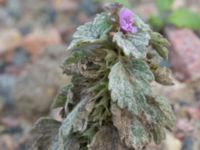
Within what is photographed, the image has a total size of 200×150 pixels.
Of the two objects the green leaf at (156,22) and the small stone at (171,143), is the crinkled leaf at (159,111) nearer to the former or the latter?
the small stone at (171,143)

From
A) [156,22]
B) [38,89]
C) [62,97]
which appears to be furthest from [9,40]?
[62,97]

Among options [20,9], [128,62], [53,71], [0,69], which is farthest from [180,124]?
[20,9]

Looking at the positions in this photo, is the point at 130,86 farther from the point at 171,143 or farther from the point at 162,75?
the point at 171,143

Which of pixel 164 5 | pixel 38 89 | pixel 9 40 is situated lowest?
pixel 38 89

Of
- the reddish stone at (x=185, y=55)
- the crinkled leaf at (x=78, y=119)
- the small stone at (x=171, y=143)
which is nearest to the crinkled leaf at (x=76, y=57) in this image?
the crinkled leaf at (x=78, y=119)

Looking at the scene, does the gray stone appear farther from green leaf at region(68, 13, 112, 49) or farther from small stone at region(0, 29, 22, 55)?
green leaf at region(68, 13, 112, 49)

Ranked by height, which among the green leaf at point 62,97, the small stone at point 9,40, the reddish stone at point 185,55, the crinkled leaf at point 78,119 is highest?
the small stone at point 9,40

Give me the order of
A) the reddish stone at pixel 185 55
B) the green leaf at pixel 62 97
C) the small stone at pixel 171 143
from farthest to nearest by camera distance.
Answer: the reddish stone at pixel 185 55
the small stone at pixel 171 143
the green leaf at pixel 62 97

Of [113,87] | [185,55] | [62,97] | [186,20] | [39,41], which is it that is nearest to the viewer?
[113,87]
